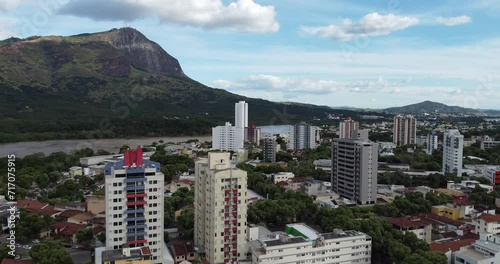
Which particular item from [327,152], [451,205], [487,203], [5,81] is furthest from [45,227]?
[5,81]

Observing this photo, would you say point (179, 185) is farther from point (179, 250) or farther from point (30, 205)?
point (179, 250)

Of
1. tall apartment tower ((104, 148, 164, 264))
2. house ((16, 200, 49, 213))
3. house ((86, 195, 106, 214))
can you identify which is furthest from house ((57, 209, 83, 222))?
tall apartment tower ((104, 148, 164, 264))

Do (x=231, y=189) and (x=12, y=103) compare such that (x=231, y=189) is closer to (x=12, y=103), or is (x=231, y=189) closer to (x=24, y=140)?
(x=24, y=140)

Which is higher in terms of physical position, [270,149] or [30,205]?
[270,149]

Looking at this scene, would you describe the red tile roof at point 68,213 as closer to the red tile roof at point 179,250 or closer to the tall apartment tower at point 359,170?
the red tile roof at point 179,250

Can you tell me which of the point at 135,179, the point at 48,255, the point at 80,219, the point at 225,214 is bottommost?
the point at 80,219

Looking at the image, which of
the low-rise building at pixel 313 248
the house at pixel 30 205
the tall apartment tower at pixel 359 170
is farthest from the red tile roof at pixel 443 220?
the house at pixel 30 205

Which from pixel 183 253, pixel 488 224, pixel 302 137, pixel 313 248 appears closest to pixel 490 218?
pixel 488 224
